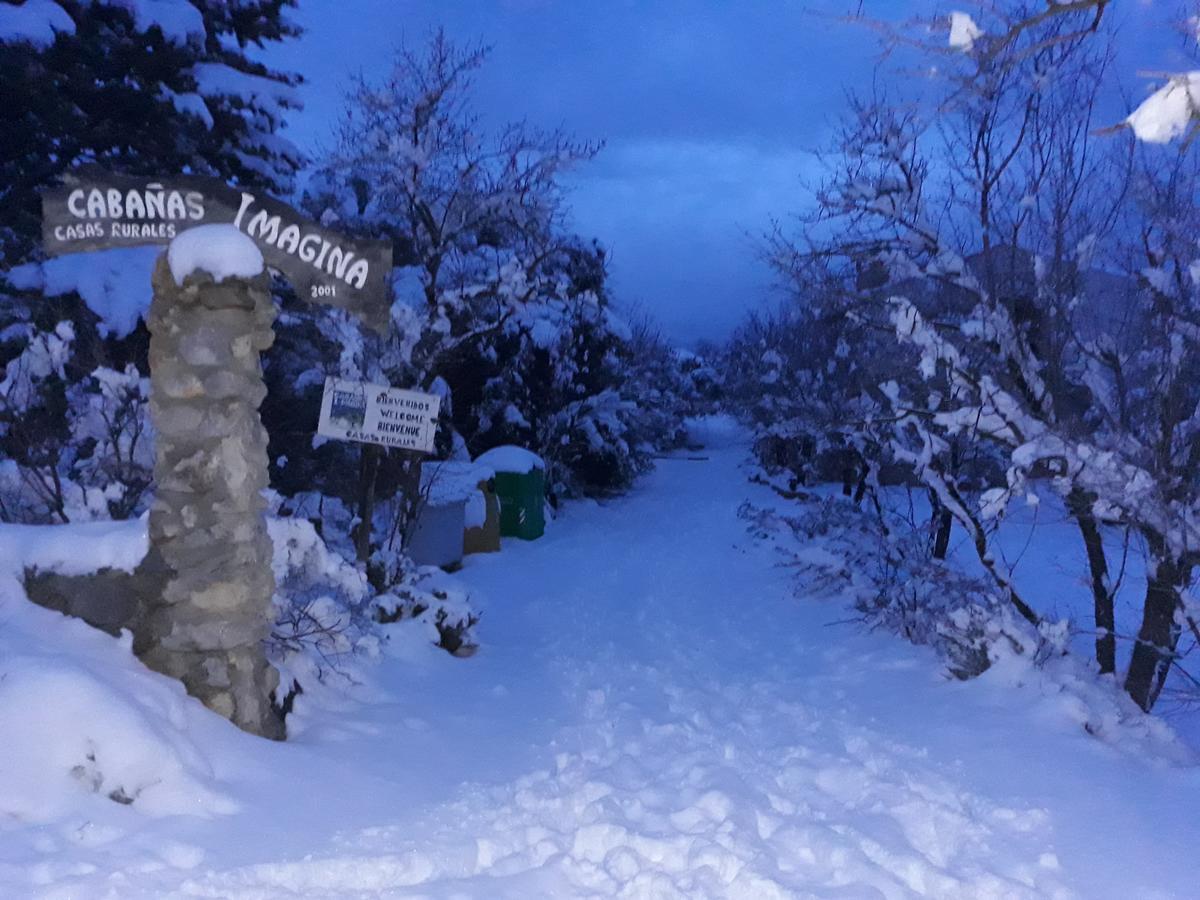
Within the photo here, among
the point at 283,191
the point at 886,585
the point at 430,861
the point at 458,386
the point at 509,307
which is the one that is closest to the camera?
the point at 430,861

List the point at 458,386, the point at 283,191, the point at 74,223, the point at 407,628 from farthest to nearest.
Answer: the point at 458,386
the point at 283,191
the point at 407,628
the point at 74,223

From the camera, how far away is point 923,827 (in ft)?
15.0

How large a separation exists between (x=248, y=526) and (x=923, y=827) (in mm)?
3789

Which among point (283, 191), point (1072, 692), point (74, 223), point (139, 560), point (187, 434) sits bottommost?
point (1072, 692)

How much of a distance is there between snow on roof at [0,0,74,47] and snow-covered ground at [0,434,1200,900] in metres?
7.83

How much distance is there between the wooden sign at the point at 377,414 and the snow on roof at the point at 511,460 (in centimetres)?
777

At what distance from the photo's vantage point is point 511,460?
15.6 meters

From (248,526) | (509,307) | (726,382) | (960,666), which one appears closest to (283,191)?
(509,307)

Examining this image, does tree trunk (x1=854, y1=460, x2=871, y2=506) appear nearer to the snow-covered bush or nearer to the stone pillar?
the snow-covered bush

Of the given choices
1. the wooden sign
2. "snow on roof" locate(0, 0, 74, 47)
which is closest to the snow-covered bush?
the wooden sign

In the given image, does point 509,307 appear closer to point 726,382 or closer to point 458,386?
point 458,386

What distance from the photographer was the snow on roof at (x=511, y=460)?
609 inches

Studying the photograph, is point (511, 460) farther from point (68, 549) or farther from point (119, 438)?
point (68, 549)

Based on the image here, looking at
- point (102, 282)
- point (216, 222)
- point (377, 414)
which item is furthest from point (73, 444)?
point (216, 222)
